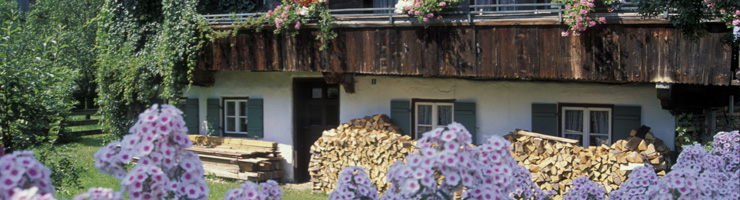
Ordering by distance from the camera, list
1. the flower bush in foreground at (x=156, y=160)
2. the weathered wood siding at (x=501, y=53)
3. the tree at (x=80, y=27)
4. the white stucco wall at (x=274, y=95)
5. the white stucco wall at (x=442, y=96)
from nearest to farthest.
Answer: the flower bush in foreground at (x=156, y=160), the weathered wood siding at (x=501, y=53), the white stucco wall at (x=442, y=96), the white stucco wall at (x=274, y=95), the tree at (x=80, y=27)

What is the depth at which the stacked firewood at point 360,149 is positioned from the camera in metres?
12.0

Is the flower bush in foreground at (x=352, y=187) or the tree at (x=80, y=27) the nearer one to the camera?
the flower bush in foreground at (x=352, y=187)

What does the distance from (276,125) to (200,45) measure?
225 centimetres

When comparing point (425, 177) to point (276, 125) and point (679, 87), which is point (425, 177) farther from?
point (276, 125)

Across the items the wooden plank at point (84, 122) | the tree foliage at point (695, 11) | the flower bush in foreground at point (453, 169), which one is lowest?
the wooden plank at point (84, 122)

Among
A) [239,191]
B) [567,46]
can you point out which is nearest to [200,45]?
→ [567,46]

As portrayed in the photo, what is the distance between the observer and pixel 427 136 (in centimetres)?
395

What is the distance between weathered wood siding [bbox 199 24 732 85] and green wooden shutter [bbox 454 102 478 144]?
30.8 inches

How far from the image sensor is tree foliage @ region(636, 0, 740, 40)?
26.2 feet

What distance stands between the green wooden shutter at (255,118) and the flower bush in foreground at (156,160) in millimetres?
10469

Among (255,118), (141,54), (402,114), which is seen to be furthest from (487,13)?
(141,54)

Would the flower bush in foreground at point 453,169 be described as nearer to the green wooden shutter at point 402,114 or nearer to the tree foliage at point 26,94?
the tree foliage at point 26,94

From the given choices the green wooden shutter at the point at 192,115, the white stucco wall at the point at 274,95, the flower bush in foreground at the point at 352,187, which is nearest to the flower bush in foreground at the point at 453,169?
the flower bush in foreground at the point at 352,187

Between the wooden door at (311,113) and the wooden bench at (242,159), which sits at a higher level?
the wooden door at (311,113)
